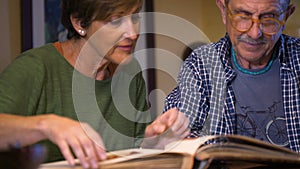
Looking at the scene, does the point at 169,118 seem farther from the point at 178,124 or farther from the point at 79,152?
the point at 79,152

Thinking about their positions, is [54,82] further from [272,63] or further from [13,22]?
[13,22]

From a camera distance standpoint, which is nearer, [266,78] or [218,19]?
[266,78]

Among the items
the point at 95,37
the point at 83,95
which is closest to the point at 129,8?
the point at 95,37

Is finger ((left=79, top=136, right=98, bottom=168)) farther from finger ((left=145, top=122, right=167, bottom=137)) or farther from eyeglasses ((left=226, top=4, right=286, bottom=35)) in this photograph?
eyeglasses ((left=226, top=4, right=286, bottom=35))

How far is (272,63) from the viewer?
4.29ft

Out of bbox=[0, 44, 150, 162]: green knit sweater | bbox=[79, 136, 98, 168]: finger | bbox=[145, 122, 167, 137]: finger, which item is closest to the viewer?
bbox=[79, 136, 98, 168]: finger

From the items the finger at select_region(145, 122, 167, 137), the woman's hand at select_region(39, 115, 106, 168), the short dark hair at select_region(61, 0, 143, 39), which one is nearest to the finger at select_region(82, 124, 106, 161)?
the woman's hand at select_region(39, 115, 106, 168)

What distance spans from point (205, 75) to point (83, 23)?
1.31ft

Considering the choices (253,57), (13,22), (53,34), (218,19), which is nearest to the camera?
(253,57)

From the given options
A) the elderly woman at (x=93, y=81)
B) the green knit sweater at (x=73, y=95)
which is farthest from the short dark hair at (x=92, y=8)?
the green knit sweater at (x=73, y=95)

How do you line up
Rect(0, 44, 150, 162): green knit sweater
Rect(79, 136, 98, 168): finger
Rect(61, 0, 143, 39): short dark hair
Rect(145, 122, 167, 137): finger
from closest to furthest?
Rect(79, 136, 98, 168): finger → Rect(145, 122, 167, 137): finger → Rect(0, 44, 150, 162): green knit sweater → Rect(61, 0, 143, 39): short dark hair

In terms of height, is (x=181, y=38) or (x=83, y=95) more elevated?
(x=181, y=38)

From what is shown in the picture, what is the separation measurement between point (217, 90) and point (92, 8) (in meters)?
0.44

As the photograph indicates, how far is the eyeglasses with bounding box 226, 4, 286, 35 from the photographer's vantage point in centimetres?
121
